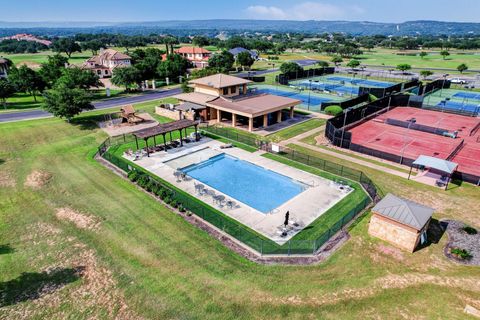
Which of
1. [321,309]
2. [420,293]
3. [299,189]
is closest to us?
[321,309]

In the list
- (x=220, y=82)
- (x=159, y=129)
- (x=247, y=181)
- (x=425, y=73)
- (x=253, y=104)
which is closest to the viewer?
(x=247, y=181)

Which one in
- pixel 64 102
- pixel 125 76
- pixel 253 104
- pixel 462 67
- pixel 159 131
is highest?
pixel 125 76

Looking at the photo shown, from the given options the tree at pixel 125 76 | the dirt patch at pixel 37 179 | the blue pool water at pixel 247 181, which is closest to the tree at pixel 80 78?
the tree at pixel 125 76

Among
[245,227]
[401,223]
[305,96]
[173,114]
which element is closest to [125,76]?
[173,114]

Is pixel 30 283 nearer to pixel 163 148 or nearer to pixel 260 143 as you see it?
pixel 163 148

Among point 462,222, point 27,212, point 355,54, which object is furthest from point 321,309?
point 355,54

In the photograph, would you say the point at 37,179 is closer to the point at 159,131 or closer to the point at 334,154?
the point at 159,131
